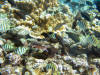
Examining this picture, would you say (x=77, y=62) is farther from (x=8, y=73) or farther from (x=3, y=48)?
(x=3, y=48)

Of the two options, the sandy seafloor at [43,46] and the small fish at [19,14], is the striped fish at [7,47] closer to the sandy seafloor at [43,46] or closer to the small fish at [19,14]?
the sandy seafloor at [43,46]

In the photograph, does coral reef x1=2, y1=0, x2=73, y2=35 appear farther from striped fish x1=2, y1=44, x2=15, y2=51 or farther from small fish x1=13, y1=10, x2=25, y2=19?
striped fish x1=2, y1=44, x2=15, y2=51

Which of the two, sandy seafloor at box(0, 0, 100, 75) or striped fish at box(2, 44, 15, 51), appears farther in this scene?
striped fish at box(2, 44, 15, 51)

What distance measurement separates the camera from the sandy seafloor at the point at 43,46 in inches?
94.1

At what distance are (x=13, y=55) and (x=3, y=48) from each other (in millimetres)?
371

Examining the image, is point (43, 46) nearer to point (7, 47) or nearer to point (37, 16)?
point (7, 47)

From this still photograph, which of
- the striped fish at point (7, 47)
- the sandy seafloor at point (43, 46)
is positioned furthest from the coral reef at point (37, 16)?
the striped fish at point (7, 47)

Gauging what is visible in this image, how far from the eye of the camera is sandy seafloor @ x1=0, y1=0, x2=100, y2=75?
94.1 inches

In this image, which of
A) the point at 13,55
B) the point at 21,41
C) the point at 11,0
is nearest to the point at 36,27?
the point at 21,41

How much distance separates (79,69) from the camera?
2.63 m

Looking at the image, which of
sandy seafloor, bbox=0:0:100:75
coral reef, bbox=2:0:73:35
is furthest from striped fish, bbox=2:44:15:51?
coral reef, bbox=2:0:73:35

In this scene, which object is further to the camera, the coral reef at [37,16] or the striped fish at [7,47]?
the coral reef at [37,16]

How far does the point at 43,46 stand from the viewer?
2.79m

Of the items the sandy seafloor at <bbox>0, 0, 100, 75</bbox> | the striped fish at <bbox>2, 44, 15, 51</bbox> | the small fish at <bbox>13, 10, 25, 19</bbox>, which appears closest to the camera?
the sandy seafloor at <bbox>0, 0, 100, 75</bbox>
